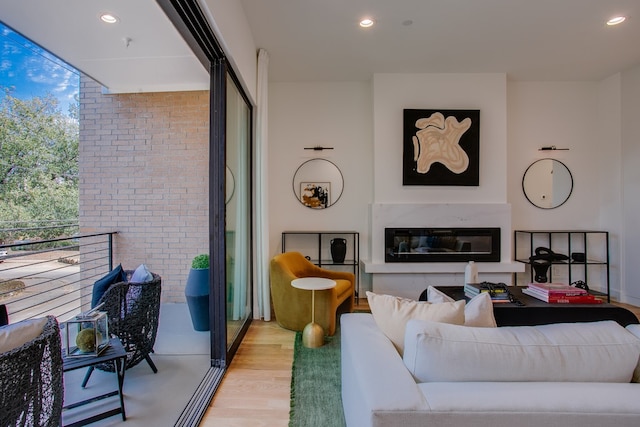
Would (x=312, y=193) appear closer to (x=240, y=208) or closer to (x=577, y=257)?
(x=240, y=208)

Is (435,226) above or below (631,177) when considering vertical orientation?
below

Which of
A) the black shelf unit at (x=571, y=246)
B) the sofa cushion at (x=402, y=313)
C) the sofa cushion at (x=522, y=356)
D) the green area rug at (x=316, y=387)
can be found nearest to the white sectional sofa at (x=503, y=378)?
the sofa cushion at (x=522, y=356)

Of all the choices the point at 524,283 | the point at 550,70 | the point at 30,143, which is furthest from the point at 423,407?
the point at 550,70

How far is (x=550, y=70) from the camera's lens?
12.6 ft

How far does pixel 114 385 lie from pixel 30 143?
190 cm

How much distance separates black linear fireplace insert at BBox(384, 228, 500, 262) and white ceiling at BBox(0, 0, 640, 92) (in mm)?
2034

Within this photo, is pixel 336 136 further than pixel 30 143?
Yes

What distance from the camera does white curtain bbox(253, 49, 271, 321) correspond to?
3.27m

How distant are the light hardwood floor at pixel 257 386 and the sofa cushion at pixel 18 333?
1.02 metres

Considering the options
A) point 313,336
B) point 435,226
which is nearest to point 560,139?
point 435,226

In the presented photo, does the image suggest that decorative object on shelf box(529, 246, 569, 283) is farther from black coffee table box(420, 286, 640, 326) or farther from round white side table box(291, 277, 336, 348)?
round white side table box(291, 277, 336, 348)

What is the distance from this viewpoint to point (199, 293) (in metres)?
2.87

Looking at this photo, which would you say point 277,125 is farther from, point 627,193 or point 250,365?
point 627,193

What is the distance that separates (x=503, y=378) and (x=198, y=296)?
2548 millimetres
